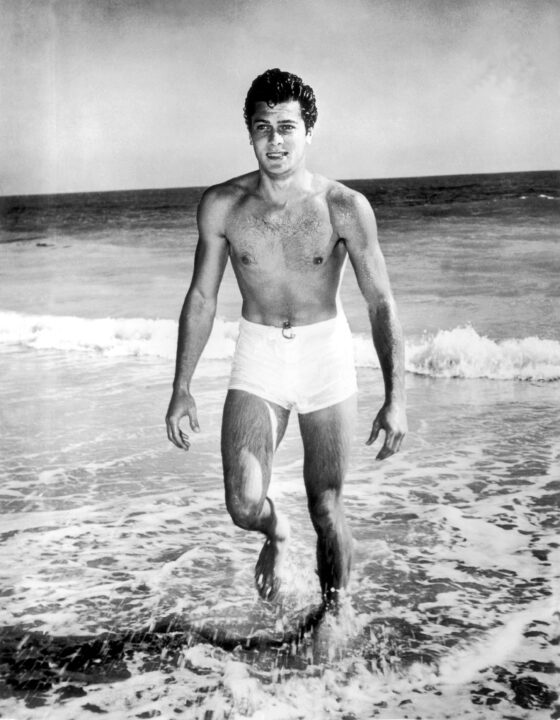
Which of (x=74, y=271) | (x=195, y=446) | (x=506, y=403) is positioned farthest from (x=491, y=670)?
(x=74, y=271)

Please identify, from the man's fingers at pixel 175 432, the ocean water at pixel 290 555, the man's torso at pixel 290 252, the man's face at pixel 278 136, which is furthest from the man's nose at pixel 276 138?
the ocean water at pixel 290 555

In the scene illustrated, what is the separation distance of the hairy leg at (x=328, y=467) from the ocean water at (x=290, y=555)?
0.83 ft

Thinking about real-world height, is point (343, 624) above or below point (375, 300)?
below

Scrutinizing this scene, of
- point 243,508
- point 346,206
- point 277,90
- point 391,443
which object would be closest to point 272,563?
point 243,508

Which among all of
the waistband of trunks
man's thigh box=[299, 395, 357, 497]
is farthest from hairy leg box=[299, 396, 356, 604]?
the waistband of trunks

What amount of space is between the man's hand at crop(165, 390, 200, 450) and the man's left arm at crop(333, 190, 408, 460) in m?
0.55

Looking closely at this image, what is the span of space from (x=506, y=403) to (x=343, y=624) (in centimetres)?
268

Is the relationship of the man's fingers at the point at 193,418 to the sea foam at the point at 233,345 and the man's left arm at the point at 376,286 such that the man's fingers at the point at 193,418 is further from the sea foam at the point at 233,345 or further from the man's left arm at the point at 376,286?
the sea foam at the point at 233,345

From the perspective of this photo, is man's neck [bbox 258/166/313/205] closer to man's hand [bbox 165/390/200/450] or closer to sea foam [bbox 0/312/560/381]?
man's hand [bbox 165/390/200/450]

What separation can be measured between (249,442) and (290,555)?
762 millimetres

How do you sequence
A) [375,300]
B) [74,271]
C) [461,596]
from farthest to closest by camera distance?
[74,271], [461,596], [375,300]

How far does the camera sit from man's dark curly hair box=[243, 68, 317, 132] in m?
2.29

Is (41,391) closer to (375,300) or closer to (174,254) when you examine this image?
(375,300)

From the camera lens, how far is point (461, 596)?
258 centimetres
